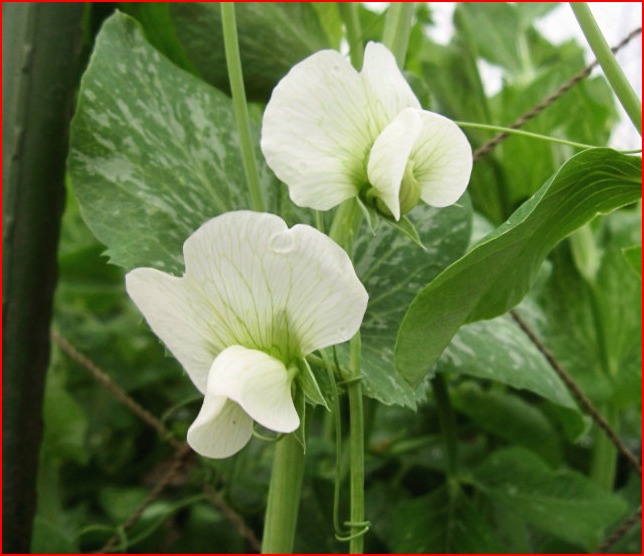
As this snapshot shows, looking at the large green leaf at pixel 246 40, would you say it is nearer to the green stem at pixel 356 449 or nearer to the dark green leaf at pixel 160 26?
the dark green leaf at pixel 160 26

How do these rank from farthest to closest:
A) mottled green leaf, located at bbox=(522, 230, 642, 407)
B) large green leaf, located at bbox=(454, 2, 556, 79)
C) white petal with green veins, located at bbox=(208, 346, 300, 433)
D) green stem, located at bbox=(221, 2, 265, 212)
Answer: large green leaf, located at bbox=(454, 2, 556, 79) < mottled green leaf, located at bbox=(522, 230, 642, 407) < green stem, located at bbox=(221, 2, 265, 212) < white petal with green veins, located at bbox=(208, 346, 300, 433)

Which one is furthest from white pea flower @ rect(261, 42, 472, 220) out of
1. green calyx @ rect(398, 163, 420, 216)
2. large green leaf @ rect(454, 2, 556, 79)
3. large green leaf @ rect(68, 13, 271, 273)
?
large green leaf @ rect(454, 2, 556, 79)

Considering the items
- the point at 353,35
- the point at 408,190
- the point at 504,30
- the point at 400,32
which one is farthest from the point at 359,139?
the point at 504,30

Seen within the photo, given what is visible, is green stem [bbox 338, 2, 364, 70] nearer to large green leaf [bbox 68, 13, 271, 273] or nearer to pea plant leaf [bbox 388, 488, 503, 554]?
large green leaf [bbox 68, 13, 271, 273]

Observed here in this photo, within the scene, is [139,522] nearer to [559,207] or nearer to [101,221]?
[101,221]

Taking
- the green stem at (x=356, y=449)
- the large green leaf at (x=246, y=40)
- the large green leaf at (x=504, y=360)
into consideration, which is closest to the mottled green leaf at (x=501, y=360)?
the large green leaf at (x=504, y=360)

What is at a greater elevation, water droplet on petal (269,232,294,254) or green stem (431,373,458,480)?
green stem (431,373,458,480)
